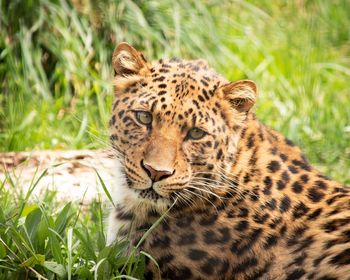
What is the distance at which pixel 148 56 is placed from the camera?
985 centimetres

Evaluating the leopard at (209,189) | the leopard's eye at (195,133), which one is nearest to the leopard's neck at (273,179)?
the leopard at (209,189)

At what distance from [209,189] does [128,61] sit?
0.98m

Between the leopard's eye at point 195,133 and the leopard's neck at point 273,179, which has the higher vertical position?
the leopard's eye at point 195,133

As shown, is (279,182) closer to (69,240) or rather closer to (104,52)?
(69,240)

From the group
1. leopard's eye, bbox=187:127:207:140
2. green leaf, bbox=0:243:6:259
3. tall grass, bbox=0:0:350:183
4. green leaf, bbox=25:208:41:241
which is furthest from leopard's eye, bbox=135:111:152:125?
tall grass, bbox=0:0:350:183

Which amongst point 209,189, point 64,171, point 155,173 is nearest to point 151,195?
point 155,173

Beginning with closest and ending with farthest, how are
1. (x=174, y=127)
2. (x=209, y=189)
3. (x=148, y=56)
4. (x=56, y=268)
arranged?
1. (x=56, y=268)
2. (x=174, y=127)
3. (x=209, y=189)
4. (x=148, y=56)

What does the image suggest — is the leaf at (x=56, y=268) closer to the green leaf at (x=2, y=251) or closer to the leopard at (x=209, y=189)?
the green leaf at (x=2, y=251)

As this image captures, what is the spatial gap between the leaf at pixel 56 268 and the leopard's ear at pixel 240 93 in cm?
146

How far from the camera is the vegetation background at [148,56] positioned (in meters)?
8.79

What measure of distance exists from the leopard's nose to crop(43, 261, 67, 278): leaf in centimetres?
74

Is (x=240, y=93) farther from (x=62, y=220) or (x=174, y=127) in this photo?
(x=62, y=220)

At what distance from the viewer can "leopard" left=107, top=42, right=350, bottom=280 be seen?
538 cm

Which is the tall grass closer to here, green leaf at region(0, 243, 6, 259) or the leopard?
the leopard
